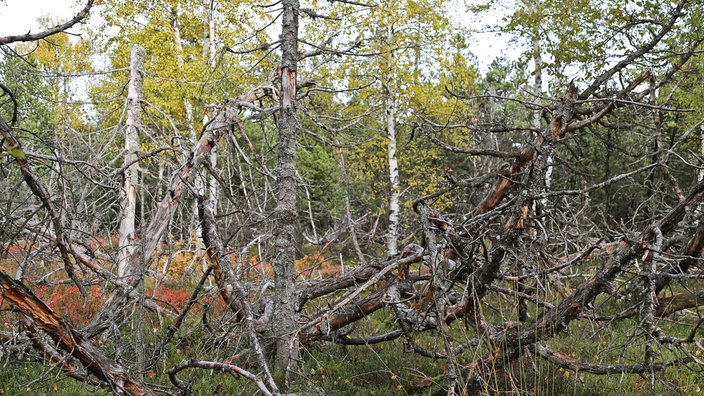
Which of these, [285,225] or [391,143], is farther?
[391,143]

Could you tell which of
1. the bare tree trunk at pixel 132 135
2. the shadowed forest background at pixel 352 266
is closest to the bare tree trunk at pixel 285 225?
the shadowed forest background at pixel 352 266

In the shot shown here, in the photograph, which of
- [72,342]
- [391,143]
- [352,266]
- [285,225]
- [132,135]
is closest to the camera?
[72,342]

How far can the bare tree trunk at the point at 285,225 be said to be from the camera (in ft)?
16.4

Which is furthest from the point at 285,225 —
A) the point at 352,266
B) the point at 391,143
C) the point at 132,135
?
the point at 391,143

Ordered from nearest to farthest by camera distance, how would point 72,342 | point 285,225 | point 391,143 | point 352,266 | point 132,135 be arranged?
1. point 72,342
2. point 285,225
3. point 352,266
4. point 132,135
5. point 391,143

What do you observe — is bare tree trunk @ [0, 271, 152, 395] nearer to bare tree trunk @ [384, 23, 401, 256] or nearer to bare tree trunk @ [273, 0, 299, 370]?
bare tree trunk @ [273, 0, 299, 370]

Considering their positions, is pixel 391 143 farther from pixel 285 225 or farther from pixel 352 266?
pixel 285 225

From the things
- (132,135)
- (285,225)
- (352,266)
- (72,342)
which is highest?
(132,135)

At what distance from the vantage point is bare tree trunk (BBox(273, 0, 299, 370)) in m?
5.00

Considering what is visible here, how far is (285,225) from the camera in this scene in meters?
5.04

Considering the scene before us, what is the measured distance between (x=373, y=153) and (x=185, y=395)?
12.9m

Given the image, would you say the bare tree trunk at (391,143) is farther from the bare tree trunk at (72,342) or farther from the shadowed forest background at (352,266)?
the bare tree trunk at (72,342)

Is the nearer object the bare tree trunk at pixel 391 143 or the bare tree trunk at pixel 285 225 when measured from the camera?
the bare tree trunk at pixel 285 225

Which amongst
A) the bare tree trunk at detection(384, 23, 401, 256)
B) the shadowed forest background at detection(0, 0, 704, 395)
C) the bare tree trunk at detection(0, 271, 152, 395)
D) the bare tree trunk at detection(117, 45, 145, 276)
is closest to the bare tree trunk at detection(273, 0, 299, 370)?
the shadowed forest background at detection(0, 0, 704, 395)
